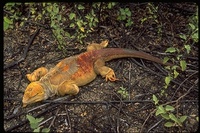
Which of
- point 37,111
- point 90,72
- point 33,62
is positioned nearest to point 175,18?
point 90,72

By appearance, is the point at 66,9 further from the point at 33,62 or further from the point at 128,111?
the point at 128,111

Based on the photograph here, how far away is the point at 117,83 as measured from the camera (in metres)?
4.88

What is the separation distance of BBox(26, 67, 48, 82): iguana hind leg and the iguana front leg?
0.71m

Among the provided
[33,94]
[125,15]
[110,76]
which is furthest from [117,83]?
[125,15]

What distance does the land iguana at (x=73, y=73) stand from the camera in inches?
179

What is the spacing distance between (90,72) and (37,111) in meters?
0.91

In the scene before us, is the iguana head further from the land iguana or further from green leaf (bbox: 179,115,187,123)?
green leaf (bbox: 179,115,187,123)

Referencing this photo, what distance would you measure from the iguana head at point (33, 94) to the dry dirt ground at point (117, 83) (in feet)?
0.32

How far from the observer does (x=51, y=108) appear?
4.50 meters

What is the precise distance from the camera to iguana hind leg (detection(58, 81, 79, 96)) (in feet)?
15.1

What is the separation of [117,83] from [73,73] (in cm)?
62

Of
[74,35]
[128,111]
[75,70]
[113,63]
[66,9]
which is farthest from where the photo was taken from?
[66,9]

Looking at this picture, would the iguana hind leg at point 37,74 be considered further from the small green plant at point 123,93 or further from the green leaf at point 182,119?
the green leaf at point 182,119

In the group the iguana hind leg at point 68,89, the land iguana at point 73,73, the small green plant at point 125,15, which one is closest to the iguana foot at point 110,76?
the land iguana at point 73,73
